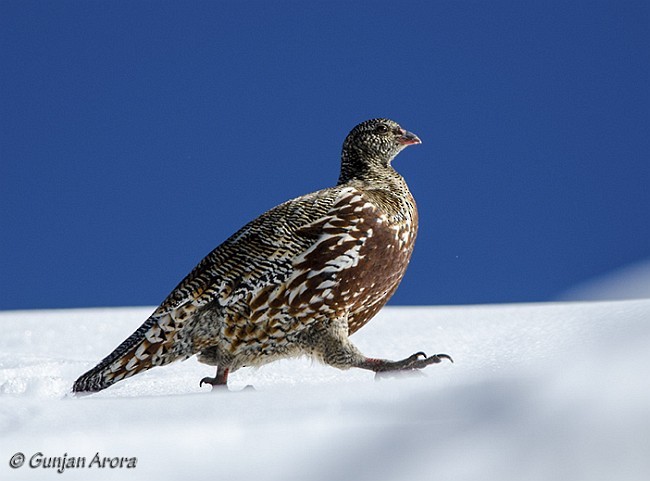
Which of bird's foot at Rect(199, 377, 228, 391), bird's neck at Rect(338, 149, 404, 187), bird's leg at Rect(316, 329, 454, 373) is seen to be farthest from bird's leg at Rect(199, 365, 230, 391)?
bird's neck at Rect(338, 149, 404, 187)

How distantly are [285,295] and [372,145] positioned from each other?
5.12 feet

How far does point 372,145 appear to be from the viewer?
6.79 metres

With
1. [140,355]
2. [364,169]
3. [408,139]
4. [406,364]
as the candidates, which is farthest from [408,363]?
[408,139]

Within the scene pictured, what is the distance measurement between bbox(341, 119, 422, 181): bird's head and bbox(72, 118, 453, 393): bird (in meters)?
0.57

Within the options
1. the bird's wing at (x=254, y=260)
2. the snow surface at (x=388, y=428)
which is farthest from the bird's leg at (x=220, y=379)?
the snow surface at (x=388, y=428)

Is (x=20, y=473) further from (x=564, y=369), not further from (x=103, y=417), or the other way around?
(x=564, y=369)

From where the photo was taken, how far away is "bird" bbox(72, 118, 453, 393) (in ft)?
19.3

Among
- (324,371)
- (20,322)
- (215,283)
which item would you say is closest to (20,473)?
(215,283)

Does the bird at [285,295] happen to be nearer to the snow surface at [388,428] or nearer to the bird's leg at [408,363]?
the bird's leg at [408,363]

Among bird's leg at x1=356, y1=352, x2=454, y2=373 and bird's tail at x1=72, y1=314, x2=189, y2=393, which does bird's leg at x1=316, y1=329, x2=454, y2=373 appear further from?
bird's tail at x1=72, y1=314, x2=189, y2=393

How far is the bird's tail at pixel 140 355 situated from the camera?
19.6 ft

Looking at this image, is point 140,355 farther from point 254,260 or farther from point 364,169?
point 364,169

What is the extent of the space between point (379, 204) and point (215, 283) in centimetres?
127

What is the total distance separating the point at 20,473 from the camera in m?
4.20
